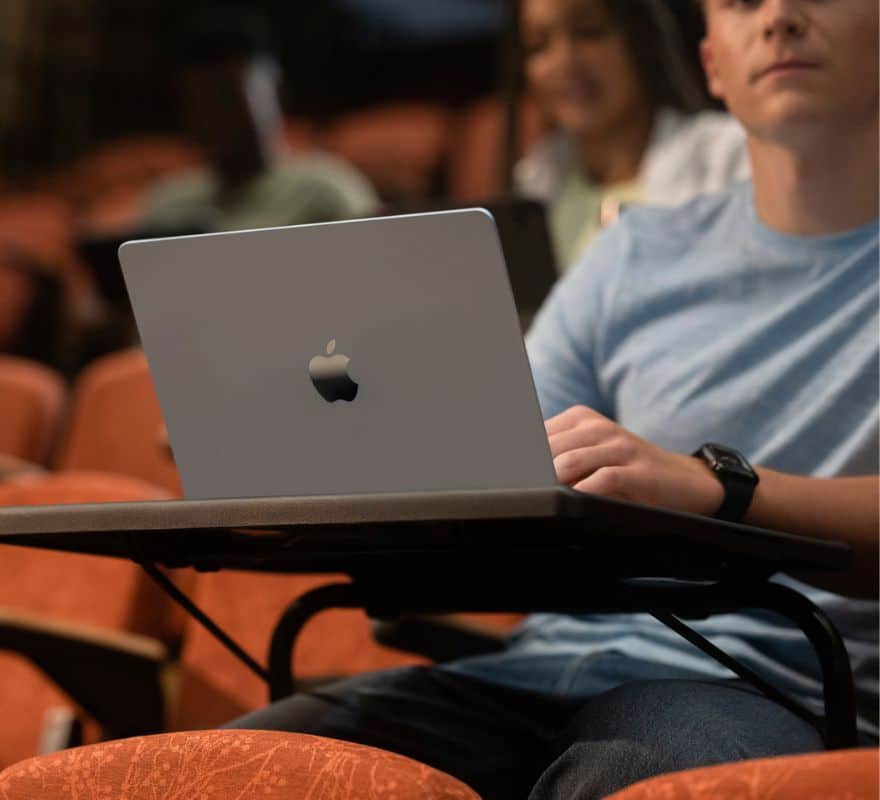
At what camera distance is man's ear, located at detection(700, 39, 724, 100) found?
2.40 feet

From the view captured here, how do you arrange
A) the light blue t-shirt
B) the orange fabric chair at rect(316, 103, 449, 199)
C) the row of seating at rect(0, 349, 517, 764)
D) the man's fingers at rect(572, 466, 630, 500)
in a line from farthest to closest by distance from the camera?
the orange fabric chair at rect(316, 103, 449, 199) → the row of seating at rect(0, 349, 517, 764) → the light blue t-shirt → the man's fingers at rect(572, 466, 630, 500)

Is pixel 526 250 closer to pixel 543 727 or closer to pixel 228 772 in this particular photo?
pixel 543 727

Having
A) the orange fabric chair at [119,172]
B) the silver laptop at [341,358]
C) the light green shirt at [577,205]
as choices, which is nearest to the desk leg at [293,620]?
the silver laptop at [341,358]

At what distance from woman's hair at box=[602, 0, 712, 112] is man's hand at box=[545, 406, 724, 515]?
0.38 metres

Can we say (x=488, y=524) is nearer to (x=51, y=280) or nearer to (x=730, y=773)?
(x=730, y=773)

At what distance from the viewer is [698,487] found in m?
0.53

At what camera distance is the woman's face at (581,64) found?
50.8 inches

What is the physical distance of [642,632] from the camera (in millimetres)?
666

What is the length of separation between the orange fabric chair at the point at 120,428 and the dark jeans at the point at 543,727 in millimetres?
686

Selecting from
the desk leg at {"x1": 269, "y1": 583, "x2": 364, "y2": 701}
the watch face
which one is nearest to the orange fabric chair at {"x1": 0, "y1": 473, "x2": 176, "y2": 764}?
the desk leg at {"x1": 269, "y1": 583, "x2": 364, "y2": 701}

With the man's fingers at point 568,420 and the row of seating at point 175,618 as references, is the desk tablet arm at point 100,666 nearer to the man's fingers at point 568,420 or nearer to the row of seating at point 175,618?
the row of seating at point 175,618

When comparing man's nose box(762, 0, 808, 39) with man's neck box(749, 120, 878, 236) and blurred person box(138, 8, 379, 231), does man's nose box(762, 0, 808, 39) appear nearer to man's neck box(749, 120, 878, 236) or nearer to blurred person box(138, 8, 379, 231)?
man's neck box(749, 120, 878, 236)

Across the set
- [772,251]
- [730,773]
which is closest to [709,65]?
[772,251]

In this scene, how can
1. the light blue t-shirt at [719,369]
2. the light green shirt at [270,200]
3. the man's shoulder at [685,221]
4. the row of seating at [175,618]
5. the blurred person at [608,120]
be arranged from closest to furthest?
the light blue t-shirt at [719,369]
the man's shoulder at [685,221]
the row of seating at [175,618]
the blurred person at [608,120]
the light green shirt at [270,200]
